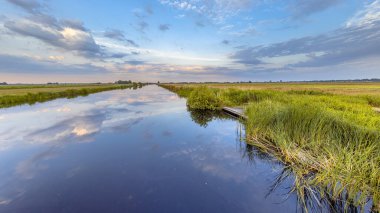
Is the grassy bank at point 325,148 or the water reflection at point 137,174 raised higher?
the grassy bank at point 325,148

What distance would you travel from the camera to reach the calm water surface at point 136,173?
4.57 m

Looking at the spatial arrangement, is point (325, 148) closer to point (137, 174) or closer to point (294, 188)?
point (294, 188)

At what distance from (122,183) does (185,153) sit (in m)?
3.00

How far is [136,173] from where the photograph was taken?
239 inches

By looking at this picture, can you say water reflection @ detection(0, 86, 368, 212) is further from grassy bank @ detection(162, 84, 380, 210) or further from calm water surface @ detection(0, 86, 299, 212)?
grassy bank @ detection(162, 84, 380, 210)

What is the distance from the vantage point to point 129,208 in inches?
172

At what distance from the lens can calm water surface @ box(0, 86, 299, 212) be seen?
457cm

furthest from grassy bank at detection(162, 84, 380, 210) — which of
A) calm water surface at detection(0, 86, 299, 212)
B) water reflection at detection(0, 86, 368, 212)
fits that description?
calm water surface at detection(0, 86, 299, 212)

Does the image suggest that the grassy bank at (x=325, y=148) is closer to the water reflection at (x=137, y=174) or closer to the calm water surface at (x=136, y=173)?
the water reflection at (x=137, y=174)

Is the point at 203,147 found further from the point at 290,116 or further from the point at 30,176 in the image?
the point at 30,176

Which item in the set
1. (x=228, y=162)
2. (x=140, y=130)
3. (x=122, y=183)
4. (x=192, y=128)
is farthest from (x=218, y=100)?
(x=122, y=183)

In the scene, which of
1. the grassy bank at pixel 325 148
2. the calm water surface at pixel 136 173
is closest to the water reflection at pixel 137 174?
the calm water surface at pixel 136 173

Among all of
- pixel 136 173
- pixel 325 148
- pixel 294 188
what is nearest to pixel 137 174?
pixel 136 173

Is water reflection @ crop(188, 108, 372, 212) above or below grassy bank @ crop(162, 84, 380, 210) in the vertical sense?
below
